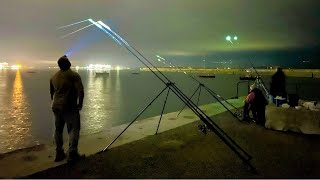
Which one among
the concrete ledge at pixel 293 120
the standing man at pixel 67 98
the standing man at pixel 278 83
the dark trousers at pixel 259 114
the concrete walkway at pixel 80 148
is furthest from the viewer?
the standing man at pixel 278 83

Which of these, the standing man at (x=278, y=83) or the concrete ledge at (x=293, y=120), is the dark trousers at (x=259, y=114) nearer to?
the concrete ledge at (x=293, y=120)

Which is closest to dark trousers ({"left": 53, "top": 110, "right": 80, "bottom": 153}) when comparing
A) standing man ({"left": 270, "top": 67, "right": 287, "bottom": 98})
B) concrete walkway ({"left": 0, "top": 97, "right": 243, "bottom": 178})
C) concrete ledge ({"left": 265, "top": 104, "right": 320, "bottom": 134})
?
concrete walkway ({"left": 0, "top": 97, "right": 243, "bottom": 178})

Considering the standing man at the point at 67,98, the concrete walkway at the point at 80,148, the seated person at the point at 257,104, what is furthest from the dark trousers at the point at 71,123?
the seated person at the point at 257,104

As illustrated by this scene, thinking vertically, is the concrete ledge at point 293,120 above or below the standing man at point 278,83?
below

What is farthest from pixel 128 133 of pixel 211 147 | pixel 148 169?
pixel 148 169

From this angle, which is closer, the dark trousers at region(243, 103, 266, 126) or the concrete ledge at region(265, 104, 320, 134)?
the concrete ledge at region(265, 104, 320, 134)

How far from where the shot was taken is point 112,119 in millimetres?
22219

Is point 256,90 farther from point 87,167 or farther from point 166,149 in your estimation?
point 87,167

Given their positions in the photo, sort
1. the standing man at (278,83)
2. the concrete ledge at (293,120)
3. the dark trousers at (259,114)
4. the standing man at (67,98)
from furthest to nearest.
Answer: the standing man at (278,83), the dark trousers at (259,114), the concrete ledge at (293,120), the standing man at (67,98)

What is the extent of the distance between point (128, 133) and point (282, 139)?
436cm

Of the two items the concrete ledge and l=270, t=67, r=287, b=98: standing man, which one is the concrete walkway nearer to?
the concrete ledge

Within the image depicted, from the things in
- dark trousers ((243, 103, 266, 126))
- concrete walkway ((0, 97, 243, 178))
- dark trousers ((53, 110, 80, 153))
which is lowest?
concrete walkway ((0, 97, 243, 178))

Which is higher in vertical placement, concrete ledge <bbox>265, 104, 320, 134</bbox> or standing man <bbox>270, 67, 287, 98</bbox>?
standing man <bbox>270, 67, 287, 98</bbox>

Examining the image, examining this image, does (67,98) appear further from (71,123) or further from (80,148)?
(80,148)
